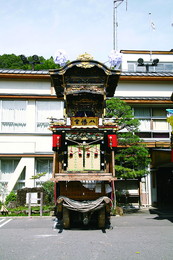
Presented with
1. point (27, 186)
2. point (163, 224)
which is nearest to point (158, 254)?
point (163, 224)

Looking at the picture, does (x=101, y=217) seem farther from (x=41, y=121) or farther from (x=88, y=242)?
(x=41, y=121)

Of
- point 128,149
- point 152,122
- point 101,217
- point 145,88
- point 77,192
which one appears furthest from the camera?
point 145,88

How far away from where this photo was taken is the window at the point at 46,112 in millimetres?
19906

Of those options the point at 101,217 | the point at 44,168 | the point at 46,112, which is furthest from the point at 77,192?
the point at 46,112

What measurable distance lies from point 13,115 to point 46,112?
2523 mm

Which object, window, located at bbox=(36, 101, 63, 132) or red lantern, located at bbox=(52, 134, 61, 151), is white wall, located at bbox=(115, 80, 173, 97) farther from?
red lantern, located at bbox=(52, 134, 61, 151)

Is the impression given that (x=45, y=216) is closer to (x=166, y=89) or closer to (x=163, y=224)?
(x=163, y=224)

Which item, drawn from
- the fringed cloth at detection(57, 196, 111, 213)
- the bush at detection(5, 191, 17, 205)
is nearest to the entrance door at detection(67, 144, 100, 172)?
the fringed cloth at detection(57, 196, 111, 213)

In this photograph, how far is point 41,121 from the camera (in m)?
20.0

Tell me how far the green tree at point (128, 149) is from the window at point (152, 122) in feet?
15.6

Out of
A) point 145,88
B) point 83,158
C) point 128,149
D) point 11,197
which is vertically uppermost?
point 145,88

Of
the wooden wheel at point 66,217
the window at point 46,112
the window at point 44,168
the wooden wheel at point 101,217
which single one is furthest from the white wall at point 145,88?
the wooden wheel at point 66,217

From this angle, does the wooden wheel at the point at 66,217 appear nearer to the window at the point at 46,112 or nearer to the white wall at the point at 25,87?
the window at the point at 46,112

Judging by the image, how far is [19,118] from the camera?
19.8 meters
